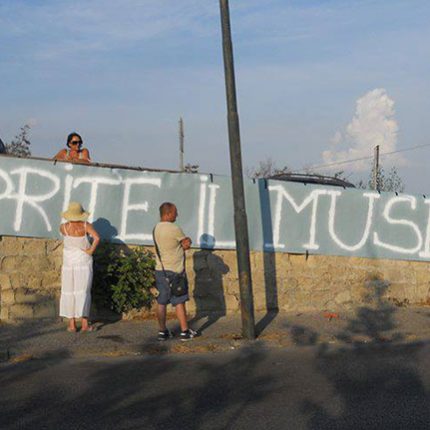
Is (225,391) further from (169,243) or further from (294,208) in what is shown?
(294,208)

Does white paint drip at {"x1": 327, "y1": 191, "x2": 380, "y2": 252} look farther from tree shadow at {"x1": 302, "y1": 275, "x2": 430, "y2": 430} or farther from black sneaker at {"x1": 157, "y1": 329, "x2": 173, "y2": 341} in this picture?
black sneaker at {"x1": 157, "y1": 329, "x2": 173, "y2": 341}

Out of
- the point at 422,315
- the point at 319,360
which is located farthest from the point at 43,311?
the point at 422,315

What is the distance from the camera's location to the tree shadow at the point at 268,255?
41.1 ft

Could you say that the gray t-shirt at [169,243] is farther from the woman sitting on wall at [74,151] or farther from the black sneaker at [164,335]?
the woman sitting on wall at [74,151]

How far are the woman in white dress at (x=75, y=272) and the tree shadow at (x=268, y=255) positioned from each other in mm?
3117

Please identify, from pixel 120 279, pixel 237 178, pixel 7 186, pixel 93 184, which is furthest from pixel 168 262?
pixel 7 186

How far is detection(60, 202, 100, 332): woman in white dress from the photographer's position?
1027cm

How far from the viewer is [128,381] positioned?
25.5 feet

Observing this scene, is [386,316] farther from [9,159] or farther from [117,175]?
[9,159]

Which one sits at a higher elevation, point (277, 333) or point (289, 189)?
point (289, 189)

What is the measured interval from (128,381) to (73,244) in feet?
9.77

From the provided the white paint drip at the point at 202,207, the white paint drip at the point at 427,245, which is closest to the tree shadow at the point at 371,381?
the white paint drip at the point at 427,245

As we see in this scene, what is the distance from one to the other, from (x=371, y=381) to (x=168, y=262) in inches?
127

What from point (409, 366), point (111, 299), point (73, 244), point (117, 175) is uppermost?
point (117, 175)
